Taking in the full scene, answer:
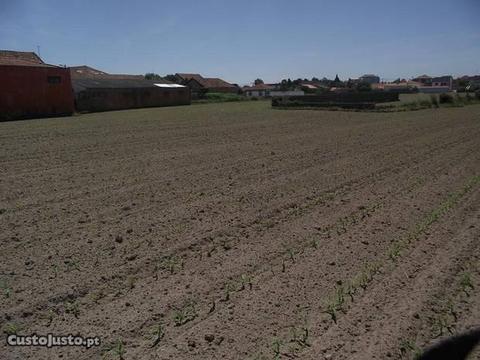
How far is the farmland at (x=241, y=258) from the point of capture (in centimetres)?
333

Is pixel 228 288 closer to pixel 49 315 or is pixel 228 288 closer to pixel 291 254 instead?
pixel 291 254

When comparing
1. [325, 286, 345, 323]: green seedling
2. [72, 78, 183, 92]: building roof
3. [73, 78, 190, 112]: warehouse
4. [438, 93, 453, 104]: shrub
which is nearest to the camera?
[325, 286, 345, 323]: green seedling

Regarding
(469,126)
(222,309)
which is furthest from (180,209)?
(469,126)

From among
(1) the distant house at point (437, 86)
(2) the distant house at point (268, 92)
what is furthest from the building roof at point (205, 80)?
(1) the distant house at point (437, 86)

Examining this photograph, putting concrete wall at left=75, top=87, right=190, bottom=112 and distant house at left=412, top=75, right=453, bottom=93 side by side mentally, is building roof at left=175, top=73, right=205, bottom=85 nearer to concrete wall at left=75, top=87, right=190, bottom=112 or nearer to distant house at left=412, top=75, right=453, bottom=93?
concrete wall at left=75, top=87, right=190, bottom=112

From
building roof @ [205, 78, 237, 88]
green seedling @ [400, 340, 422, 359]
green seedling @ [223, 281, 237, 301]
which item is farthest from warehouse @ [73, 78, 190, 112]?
building roof @ [205, 78, 237, 88]

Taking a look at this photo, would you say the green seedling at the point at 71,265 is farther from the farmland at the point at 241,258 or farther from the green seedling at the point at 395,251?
the green seedling at the point at 395,251

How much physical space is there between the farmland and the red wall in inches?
815

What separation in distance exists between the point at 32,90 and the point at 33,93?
0.68ft

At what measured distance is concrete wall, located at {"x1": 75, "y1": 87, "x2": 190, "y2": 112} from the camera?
1439 inches

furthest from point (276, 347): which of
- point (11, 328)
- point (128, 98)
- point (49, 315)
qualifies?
point (128, 98)

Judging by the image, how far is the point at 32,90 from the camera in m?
29.2

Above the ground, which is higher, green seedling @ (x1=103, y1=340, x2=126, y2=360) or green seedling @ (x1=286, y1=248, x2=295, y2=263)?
green seedling @ (x1=286, y1=248, x2=295, y2=263)

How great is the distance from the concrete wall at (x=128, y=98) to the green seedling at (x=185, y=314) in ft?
116
